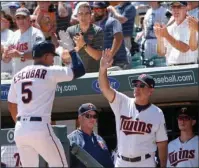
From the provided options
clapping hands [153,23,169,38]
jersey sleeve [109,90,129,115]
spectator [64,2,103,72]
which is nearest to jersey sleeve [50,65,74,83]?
jersey sleeve [109,90,129,115]

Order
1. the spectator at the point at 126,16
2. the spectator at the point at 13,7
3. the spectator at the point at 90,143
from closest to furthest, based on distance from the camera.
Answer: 1. the spectator at the point at 90,143
2. the spectator at the point at 126,16
3. the spectator at the point at 13,7

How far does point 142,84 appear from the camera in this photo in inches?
233

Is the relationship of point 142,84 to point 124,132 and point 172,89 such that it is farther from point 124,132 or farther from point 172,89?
point 172,89

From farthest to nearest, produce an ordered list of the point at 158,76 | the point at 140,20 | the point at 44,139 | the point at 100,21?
the point at 140,20, the point at 100,21, the point at 158,76, the point at 44,139

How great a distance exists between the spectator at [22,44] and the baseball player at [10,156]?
1984 mm

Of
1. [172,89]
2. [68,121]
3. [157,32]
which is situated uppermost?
[157,32]

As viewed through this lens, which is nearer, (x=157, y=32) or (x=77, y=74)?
(x=77, y=74)

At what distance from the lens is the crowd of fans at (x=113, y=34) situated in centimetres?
780

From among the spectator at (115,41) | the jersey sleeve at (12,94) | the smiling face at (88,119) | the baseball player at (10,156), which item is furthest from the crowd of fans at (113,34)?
the baseball player at (10,156)

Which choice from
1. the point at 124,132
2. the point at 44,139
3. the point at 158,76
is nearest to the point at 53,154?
the point at 44,139

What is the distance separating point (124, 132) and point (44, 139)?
2.27 ft

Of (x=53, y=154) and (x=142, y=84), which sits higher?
(x=142, y=84)

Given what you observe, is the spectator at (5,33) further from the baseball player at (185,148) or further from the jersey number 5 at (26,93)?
the jersey number 5 at (26,93)

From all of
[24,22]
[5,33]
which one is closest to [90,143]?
[24,22]
